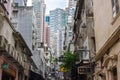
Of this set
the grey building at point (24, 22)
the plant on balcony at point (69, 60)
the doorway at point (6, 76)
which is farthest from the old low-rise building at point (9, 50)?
the grey building at point (24, 22)

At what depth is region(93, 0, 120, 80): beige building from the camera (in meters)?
14.8

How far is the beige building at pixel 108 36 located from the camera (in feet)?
48.6

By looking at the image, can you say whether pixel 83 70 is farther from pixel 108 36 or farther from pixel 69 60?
pixel 69 60

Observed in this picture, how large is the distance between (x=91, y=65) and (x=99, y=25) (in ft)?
15.5

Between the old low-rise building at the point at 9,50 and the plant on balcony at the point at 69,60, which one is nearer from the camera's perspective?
the old low-rise building at the point at 9,50

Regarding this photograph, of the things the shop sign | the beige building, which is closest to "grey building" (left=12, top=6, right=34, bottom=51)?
the shop sign

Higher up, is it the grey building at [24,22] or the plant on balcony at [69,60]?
the grey building at [24,22]

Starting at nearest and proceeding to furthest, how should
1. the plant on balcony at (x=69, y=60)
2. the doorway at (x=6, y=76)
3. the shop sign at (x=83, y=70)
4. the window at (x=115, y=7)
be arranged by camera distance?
the window at (x=115, y=7), the shop sign at (x=83, y=70), the doorway at (x=6, y=76), the plant on balcony at (x=69, y=60)

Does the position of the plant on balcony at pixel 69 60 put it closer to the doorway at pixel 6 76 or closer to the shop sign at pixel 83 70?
the doorway at pixel 6 76

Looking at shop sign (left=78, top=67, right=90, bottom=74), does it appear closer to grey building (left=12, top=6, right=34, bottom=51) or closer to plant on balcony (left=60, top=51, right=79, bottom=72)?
plant on balcony (left=60, top=51, right=79, bottom=72)

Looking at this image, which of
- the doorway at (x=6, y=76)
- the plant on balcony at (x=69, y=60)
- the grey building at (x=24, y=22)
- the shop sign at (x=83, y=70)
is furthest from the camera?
the grey building at (x=24, y=22)

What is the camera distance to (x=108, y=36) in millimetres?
16766

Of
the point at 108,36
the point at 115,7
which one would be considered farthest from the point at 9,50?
the point at 115,7

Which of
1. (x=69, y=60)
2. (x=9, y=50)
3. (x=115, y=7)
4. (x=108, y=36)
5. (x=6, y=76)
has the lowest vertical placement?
(x=6, y=76)
